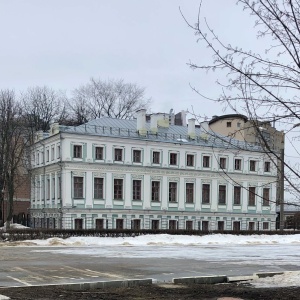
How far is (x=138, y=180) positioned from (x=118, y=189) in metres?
2.52

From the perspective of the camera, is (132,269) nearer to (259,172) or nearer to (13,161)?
(13,161)

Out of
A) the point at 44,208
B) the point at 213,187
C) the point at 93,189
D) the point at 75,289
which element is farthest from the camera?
the point at 213,187

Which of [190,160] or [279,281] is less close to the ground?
[190,160]

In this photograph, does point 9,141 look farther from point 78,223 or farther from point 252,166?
point 252,166

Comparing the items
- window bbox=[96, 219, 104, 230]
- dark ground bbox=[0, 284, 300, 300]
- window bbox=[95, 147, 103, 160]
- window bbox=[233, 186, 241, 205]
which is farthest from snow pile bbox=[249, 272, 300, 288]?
window bbox=[233, 186, 241, 205]

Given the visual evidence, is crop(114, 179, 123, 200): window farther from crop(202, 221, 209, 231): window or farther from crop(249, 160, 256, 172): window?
crop(249, 160, 256, 172): window

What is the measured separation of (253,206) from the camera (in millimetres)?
63281

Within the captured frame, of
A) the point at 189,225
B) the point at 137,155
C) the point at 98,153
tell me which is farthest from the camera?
the point at 189,225

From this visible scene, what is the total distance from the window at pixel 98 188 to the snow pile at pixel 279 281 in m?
40.8

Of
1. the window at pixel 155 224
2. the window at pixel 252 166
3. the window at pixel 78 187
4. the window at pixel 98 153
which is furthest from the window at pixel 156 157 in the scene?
the window at pixel 252 166

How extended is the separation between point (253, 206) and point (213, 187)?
6.16 m

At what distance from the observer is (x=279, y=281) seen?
12898 mm

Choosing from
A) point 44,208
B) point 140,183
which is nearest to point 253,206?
point 140,183

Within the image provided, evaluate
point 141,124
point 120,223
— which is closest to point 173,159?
point 141,124
